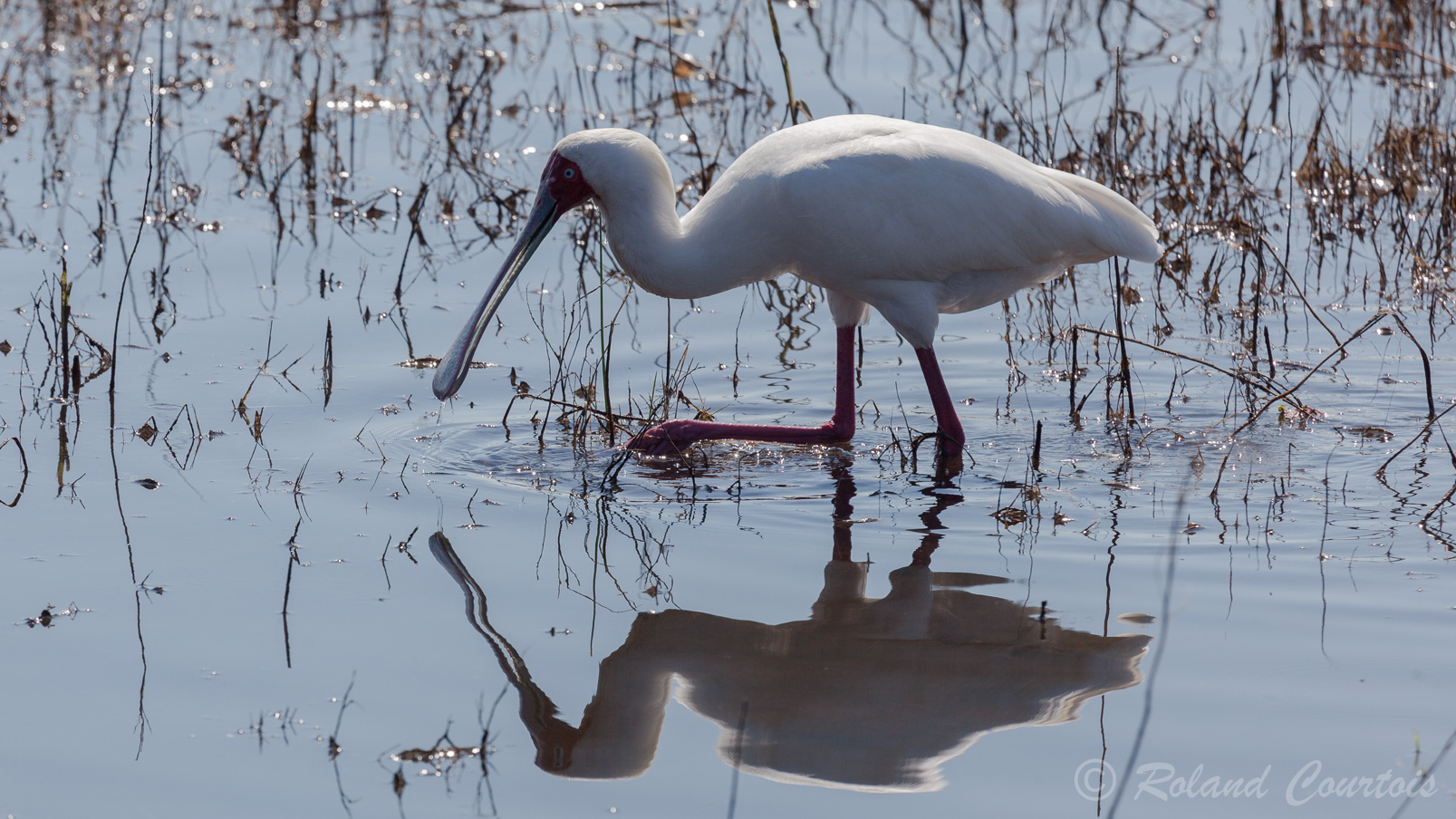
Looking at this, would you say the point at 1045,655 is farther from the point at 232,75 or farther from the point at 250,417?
the point at 232,75

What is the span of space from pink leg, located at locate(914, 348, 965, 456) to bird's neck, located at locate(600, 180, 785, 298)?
772 millimetres

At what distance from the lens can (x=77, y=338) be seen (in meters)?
6.98

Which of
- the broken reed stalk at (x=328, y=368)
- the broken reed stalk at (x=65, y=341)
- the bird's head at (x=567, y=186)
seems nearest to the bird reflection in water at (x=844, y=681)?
the bird's head at (x=567, y=186)

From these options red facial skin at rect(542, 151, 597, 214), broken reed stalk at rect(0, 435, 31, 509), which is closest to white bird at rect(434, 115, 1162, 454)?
red facial skin at rect(542, 151, 597, 214)

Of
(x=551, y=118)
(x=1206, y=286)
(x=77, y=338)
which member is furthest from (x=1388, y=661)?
(x=551, y=118)

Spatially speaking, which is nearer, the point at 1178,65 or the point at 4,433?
the point at 4,433

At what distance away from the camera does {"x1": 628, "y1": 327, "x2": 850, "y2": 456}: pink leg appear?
6.25 metres

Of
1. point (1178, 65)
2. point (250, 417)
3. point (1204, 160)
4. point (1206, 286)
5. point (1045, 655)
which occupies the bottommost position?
point (1045, 655)

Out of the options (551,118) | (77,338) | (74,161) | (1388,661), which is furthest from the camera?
(551,118)

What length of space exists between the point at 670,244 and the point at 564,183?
1.51 ft

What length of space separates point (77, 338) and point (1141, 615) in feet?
14.6

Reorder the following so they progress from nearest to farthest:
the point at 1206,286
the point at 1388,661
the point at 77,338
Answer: the point at 1388,661, the point at 77,338, the point at 1206,286

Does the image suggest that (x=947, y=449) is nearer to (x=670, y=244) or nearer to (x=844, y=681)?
(x=670, y=244)

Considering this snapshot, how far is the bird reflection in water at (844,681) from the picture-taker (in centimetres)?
405
